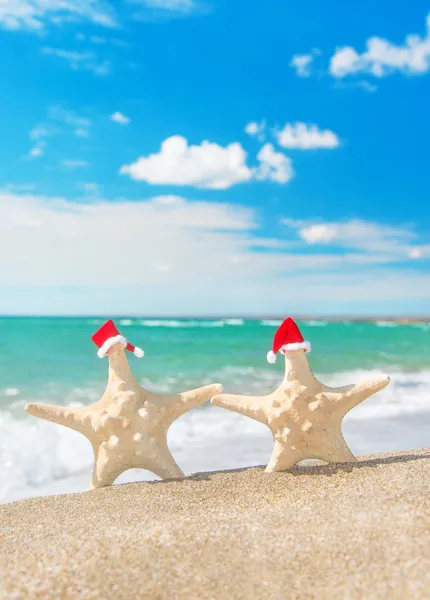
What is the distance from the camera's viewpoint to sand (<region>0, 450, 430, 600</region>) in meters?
2.57

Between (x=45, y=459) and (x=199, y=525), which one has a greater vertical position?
(x=199, y=525)

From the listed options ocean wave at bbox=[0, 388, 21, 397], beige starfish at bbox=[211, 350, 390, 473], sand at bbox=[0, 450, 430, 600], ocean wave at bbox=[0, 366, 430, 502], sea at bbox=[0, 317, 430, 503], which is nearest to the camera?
sand at bbox=[0, 450, 430, 600]

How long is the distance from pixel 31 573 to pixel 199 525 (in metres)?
0.89

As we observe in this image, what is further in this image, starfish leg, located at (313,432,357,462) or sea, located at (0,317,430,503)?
sea, located at (0,317,430,503)

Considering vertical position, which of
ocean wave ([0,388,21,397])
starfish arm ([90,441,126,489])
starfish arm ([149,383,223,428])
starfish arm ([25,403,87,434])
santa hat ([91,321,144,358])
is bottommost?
ocean wave ([0,388,21,397])

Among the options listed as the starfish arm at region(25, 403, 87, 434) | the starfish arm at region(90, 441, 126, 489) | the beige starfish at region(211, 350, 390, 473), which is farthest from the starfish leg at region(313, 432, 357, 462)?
the starfish arm at region(25, 403, 87, 434)

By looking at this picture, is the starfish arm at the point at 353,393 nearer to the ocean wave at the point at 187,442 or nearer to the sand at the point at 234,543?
the sand at the point at 234,543

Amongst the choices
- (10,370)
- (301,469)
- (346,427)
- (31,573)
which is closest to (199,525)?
(31,573)

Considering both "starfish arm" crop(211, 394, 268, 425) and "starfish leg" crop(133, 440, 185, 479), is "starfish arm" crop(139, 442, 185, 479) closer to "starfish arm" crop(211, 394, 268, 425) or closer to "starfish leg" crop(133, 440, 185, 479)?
"starfish leg" crop(133, 440, 185, 479)

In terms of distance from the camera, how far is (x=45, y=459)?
6.68 metres

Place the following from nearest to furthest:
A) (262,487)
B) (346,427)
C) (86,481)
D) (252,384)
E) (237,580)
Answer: (237,580) < (262,487) < (86,481) < (346,427) < (252,384)

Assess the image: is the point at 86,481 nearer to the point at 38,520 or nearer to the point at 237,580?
the point at 38,520

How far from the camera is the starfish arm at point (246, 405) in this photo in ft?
14.7

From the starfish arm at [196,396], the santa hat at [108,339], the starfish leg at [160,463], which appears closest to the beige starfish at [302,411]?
the starfish arm at [196,396]
